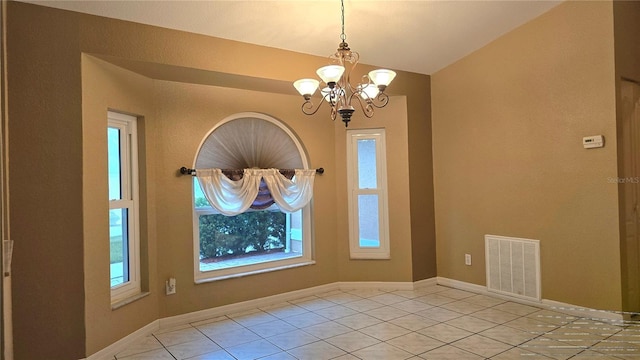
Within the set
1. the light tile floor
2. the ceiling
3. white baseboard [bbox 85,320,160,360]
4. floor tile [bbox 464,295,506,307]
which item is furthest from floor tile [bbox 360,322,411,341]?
the ceiling

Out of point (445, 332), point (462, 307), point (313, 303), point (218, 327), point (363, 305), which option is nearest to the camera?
point (445, 332)

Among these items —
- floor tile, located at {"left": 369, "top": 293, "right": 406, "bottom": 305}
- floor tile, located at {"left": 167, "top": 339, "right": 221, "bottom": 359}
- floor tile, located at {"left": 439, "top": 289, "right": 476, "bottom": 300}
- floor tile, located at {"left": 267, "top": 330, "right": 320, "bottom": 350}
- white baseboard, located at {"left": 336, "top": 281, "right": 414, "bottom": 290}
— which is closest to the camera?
floor tile, located at {"left": 167, "top": 339, "right": 221, "bottom": 359}

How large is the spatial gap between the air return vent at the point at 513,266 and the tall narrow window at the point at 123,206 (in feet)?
11.6

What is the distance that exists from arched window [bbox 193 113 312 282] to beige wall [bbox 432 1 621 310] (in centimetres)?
175

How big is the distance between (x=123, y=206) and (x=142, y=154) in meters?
0.47

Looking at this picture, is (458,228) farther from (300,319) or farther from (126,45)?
(126,45)

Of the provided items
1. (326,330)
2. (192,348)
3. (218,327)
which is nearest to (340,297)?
(326,330)

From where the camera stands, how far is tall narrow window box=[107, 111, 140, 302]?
3.35m

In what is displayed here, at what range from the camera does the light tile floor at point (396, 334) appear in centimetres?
302

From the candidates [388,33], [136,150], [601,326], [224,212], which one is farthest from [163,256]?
[601,326]

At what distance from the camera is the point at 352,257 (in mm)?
4789

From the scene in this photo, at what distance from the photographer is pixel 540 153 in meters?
3.90

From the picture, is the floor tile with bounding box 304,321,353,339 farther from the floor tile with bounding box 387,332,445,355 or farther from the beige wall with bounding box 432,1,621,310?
the beige wall with bounding box 432,1,621,310

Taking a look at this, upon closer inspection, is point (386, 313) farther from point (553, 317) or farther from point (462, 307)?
point (553, 317)
